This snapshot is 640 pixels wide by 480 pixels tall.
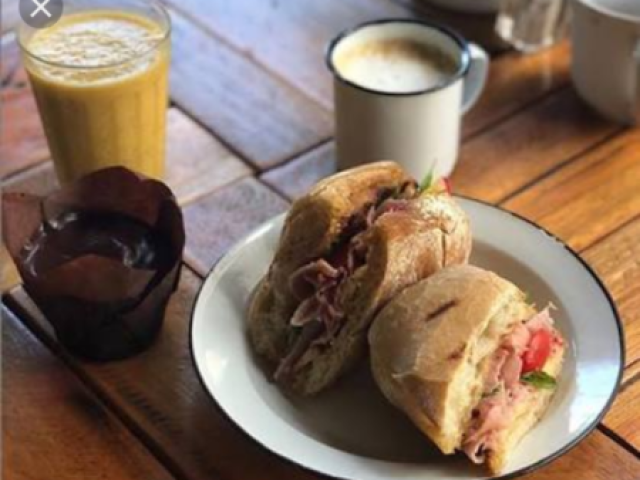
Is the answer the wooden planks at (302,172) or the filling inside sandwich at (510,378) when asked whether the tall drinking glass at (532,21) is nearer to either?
the wooden planks at (302,172)

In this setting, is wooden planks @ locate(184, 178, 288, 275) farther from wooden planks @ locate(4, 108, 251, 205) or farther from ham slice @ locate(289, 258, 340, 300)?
ham slice @ locate(289, 258, 340, 300)

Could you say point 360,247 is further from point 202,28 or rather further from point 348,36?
point 202,28

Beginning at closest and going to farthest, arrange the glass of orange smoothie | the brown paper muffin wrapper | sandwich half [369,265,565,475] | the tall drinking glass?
sandwich half [369,265,565,475] < the brown paper muffin wrapper < the glass of orange smoothie < the tall drinking glass

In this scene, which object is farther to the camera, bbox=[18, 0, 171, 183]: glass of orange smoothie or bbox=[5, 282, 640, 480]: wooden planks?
bbox=[18, 0, 171, 183]: glass of orange smoothie

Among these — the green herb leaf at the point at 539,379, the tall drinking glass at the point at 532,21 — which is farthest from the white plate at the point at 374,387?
the tall drinking glass at the point at 532,21

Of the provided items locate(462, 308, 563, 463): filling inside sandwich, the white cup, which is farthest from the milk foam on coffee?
locate(462, 308, 563, 463): filling inside sandwich

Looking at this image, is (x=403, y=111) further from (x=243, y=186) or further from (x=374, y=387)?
(x=374, y=387)

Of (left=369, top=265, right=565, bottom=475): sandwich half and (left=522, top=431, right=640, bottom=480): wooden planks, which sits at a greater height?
(left=369, top=265, right=565, bottom=475): sandwich half

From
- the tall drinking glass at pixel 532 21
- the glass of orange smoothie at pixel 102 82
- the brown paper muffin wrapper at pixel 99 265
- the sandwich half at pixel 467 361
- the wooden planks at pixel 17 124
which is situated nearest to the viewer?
the sandwich half at pixel 467 361
